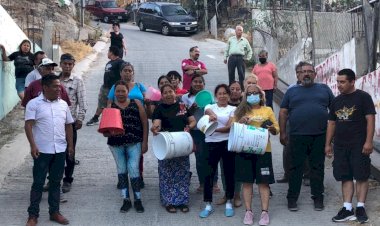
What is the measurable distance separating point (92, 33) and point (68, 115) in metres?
20.1

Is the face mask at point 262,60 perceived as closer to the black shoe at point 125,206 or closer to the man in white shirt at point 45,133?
the black shoe at point 125,206

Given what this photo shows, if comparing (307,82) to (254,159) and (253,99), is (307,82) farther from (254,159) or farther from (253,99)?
(254,159)

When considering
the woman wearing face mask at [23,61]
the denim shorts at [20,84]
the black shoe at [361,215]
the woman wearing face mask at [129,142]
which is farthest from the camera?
the denim shorts at [20,84]

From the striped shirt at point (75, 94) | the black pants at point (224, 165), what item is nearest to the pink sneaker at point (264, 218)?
the black pants at point (224, 165)

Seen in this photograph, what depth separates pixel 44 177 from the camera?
7.72 meters

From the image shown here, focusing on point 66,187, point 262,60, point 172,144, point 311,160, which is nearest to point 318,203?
point 311,160

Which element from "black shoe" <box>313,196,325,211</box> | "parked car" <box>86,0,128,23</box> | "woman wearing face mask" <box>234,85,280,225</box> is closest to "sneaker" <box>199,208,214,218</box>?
"woman wearing face mask" <box>234,85,280,225</box>

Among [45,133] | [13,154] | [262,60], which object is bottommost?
[13,154]

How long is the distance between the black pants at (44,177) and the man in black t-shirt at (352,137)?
3.12m

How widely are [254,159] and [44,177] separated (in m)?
2.37

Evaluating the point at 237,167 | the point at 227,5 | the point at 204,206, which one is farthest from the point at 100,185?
the point at 227,5

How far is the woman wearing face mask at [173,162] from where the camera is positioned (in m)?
8.27

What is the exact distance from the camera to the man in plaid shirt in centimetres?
902

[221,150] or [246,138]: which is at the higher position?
[246,138]
